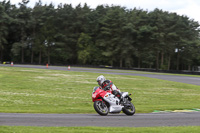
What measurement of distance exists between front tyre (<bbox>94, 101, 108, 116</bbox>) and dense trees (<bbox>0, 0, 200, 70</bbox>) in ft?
213

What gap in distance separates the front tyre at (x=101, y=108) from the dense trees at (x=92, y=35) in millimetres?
65012

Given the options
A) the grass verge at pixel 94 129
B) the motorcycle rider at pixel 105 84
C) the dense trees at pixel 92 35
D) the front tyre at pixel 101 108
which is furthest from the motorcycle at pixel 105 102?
the dense trees at pixel 92 35

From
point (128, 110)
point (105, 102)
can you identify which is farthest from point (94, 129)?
point (128, 110)

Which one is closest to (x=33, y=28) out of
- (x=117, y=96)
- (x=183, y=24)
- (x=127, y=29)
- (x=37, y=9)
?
(x=37, y=9)

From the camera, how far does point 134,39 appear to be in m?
80.1

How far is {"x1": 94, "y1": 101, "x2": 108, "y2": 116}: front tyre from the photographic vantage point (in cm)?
1135

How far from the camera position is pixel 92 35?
291 ft

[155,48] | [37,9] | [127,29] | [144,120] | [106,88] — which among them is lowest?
[144,120]

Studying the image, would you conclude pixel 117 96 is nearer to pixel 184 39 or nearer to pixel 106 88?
pixel 106 88

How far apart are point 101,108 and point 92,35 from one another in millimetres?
78240

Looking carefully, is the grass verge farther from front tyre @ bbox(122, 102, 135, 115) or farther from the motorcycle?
front tyre @ bbox(122, 102, 135, 115)

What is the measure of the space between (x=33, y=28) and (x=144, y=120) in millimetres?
81320

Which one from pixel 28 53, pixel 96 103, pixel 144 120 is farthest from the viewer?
pixel 28 53

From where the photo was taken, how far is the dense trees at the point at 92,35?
7781 centimetres
